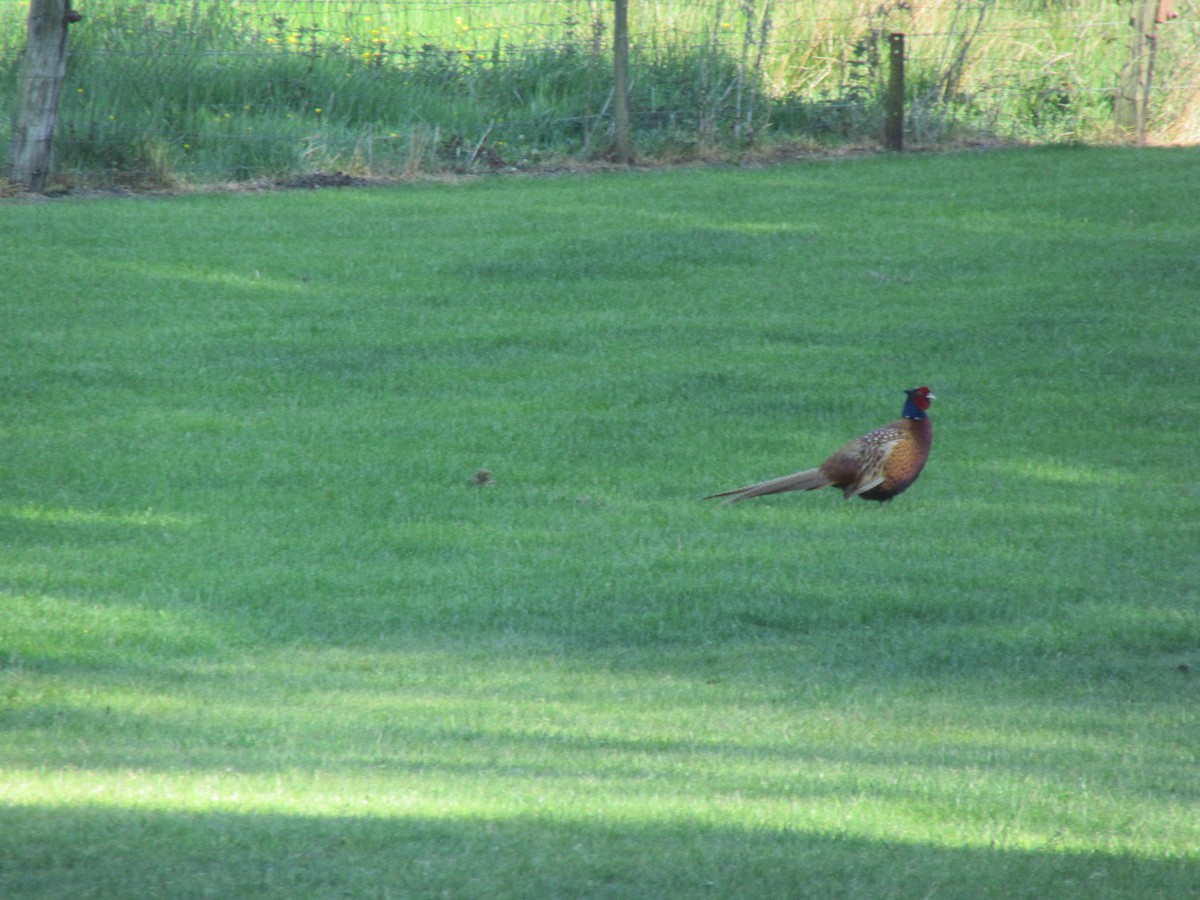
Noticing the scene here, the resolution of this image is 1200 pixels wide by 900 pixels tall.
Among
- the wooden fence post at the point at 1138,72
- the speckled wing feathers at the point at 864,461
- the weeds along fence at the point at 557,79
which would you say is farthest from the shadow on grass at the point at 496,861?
the wooden fence post at the point at 1138,72

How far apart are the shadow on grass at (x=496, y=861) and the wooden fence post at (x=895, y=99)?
15.6 m

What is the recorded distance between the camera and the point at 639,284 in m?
→ 13.6

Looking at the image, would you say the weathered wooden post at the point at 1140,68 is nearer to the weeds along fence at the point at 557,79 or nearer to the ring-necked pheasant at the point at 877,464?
the weeds along fence at the point at 557,79

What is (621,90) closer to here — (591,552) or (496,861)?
(591,552)

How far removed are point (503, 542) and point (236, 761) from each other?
315 centimetres

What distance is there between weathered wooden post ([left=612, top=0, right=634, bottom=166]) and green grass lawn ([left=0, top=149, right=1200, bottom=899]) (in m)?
2.36

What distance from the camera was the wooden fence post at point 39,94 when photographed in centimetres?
1555

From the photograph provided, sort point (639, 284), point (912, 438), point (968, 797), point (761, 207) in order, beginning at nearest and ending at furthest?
point (968, 797) → point (912, 438) → point (639, 284) → point (761, 207)

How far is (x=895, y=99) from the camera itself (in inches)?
741

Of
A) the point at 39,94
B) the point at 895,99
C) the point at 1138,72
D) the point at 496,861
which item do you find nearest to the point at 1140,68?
the point at 1138,72

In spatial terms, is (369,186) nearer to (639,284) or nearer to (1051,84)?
Answer: (639,284)

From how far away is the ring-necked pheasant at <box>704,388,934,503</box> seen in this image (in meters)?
8.60

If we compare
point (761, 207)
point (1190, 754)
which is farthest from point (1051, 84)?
point (1190, 754)

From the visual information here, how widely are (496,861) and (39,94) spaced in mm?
Result: 13470
